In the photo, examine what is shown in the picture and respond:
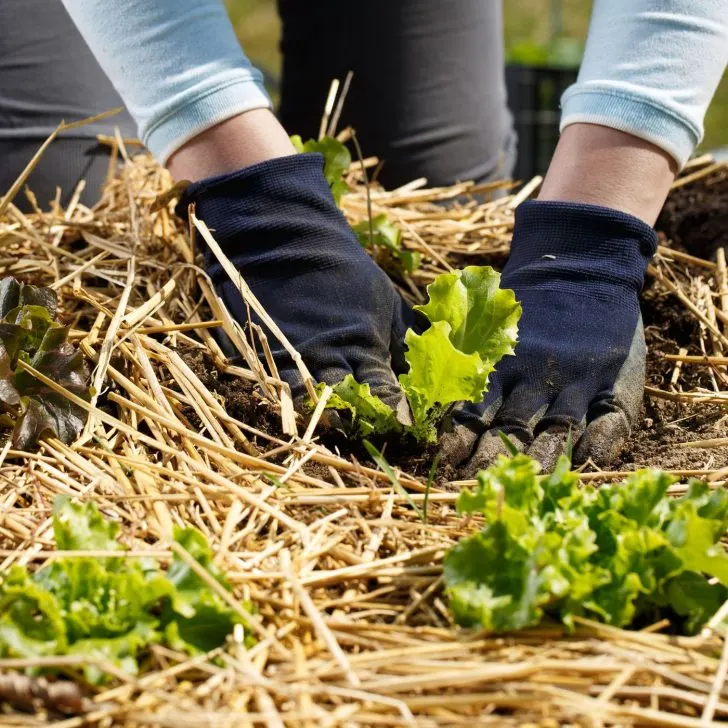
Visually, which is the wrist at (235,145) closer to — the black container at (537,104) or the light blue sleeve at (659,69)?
the light blue sleeve at (659,69)

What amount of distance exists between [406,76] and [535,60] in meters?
2.01

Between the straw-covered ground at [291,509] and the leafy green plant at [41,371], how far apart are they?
0.10 ft

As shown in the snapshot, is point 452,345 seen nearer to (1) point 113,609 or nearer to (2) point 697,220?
(1) point 113,609

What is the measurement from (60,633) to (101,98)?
1601 millimetres

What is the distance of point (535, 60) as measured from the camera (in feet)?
12.7

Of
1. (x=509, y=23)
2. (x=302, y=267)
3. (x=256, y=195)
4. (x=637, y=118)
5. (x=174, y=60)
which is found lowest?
(x=302, y=267)

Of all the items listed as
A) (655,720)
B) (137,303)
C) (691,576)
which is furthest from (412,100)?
(655,720)

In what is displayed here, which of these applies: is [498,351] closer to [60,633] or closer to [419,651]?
[419,651]

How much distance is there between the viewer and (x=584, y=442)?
3.79 ft

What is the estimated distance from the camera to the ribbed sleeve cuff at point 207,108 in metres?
1.33

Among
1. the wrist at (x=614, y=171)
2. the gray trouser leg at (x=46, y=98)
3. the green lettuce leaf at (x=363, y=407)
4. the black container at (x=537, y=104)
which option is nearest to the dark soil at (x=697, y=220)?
the wrist at (x=614, y=171)

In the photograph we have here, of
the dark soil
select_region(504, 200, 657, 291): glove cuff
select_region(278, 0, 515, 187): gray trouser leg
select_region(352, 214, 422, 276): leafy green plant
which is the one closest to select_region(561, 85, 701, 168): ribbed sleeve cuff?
select_region(504, 200, 657, 291): glove cuff

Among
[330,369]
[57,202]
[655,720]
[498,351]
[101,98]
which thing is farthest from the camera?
[101,98]

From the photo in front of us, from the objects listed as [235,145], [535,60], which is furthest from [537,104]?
[235,145]
